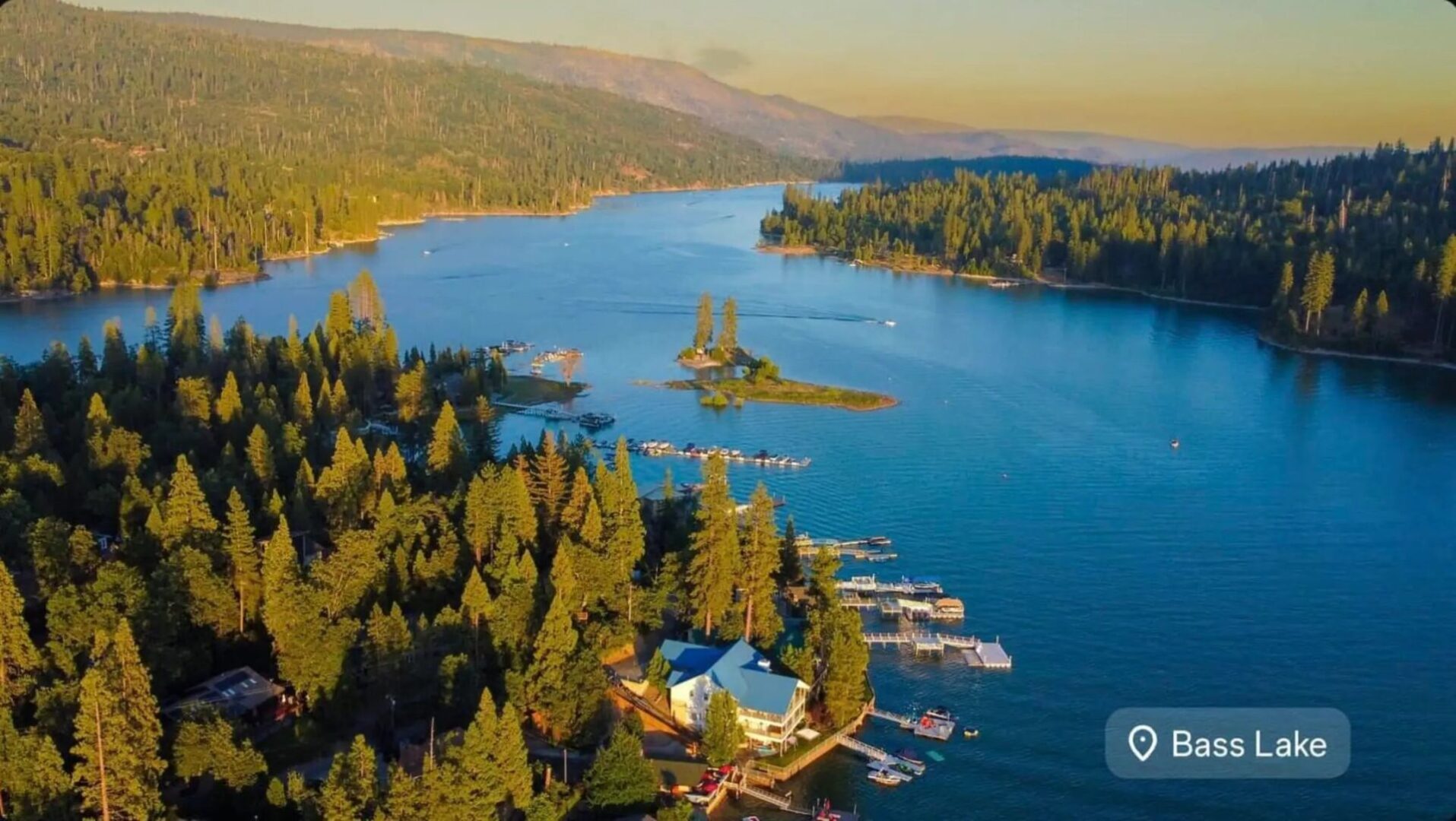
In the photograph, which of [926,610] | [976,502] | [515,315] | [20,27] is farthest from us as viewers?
[20,27]

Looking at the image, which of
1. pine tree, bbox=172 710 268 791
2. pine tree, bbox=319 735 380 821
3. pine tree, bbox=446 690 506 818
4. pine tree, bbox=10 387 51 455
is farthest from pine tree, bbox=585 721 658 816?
pine tree, bbox=10 387 51 455

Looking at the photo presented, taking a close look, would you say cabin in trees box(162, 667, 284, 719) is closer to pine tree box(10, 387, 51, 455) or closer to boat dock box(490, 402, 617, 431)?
pine tree box(10, 387, 51, 455)

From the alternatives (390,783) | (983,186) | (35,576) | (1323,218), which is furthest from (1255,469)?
(983,186)

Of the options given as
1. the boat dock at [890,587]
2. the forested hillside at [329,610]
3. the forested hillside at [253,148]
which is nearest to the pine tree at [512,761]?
the forested hillside at [329,610]

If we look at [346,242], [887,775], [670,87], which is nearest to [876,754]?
[887,775]

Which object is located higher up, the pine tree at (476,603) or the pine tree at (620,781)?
the pine tree at (476,603)

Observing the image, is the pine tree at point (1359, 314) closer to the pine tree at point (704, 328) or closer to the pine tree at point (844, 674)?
the pine tree at point (704, 328)

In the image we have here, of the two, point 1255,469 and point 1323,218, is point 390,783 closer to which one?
point 1255,469

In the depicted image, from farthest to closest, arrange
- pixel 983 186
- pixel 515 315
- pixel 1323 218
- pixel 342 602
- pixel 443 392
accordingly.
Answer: pixel 983 186
pixel 1323 218
pixel 515 315
pixel 443 392
pixel 342 602
